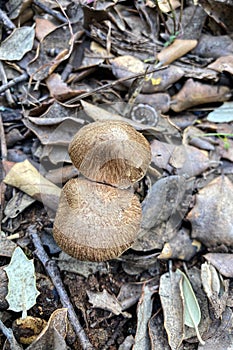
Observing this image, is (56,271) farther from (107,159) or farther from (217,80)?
(217,80)

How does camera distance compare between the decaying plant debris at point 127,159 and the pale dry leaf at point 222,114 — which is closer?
the decaying plant debris at point 127,159

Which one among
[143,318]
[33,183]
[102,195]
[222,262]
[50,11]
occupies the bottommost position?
[143,318]

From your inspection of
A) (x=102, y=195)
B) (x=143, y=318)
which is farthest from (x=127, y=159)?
(x=143, y=318)

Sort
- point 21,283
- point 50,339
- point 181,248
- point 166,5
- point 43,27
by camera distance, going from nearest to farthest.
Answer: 1. point 50,339
2. point 21,283
3. point 181,248
4. point 43,27
5. point 166,5

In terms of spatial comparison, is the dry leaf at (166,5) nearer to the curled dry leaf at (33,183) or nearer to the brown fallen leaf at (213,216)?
the brown fallen leaf at (213,216)

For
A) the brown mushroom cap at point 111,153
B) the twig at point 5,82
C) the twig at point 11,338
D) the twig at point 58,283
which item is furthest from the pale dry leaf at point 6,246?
Result: the twig at point 5,82

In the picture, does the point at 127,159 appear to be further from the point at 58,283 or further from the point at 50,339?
the point at 50,339

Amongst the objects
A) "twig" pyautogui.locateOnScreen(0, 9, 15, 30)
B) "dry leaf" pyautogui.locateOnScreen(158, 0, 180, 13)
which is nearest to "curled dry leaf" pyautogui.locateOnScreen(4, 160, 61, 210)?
"twig" pyautogui.locateOnScreen(0, 9, 15, 30)
